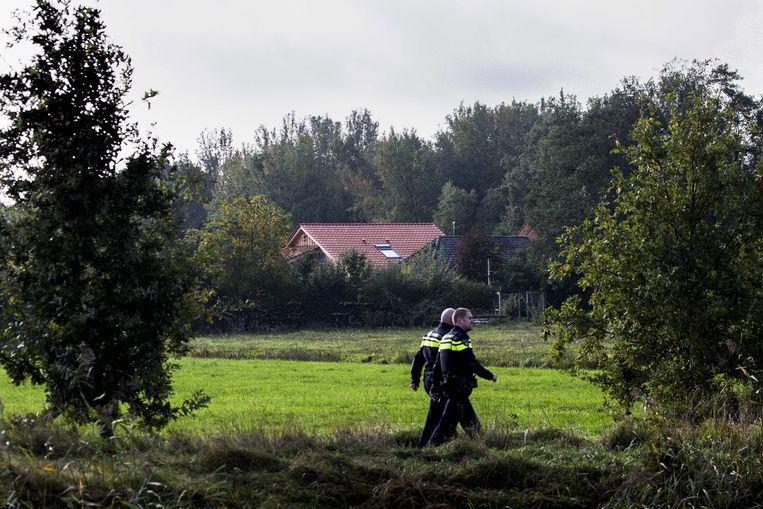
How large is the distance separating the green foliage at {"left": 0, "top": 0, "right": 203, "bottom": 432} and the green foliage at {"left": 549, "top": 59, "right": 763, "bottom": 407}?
6066mm

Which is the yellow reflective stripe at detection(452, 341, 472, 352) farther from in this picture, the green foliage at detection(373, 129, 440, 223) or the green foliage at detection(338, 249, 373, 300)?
the green foliage at detection(373, 129, 440, 223)

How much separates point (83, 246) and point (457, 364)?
15.6ft

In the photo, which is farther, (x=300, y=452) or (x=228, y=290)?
(x=228, y=290)

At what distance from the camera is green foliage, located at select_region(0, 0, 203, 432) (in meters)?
10.5

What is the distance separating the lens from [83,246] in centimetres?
1056

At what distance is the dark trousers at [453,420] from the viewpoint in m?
11.8

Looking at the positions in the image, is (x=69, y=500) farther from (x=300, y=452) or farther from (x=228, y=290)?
(x=228, y=290)

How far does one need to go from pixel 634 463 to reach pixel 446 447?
2.02 m

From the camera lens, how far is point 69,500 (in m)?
7.32

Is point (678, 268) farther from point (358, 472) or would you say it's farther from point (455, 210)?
point (455, 210)

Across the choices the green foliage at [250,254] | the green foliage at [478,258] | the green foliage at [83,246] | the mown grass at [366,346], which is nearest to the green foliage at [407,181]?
the green foliage at [478,258]

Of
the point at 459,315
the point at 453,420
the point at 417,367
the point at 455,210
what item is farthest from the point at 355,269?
the point at 453,420

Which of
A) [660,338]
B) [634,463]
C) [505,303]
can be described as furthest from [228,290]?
[634,463]

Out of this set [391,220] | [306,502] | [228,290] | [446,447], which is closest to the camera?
[306,502]
